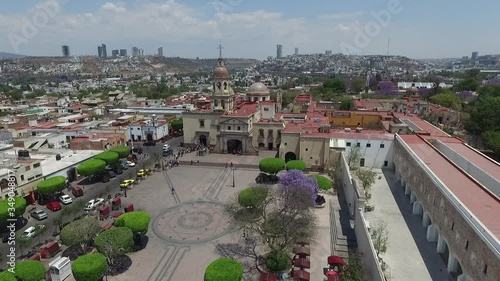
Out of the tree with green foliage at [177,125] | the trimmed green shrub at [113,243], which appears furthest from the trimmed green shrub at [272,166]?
the tree with green foliage at [177,125]

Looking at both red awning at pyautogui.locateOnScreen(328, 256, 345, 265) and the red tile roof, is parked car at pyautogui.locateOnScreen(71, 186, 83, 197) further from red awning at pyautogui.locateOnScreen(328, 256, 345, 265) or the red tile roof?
the red tile roof

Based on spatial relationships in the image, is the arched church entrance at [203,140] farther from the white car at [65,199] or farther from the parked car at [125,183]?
the white car at [65,199]

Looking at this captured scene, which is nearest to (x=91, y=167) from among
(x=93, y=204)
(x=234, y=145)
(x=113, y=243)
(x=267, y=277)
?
(x=93, y=204)

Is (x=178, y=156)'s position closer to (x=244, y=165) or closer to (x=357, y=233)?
(x=244, y=165)

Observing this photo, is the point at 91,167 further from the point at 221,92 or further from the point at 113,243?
the point at 221,92

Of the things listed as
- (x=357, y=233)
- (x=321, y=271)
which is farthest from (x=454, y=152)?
(x=321, y=271)
